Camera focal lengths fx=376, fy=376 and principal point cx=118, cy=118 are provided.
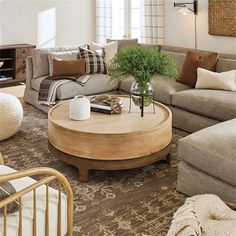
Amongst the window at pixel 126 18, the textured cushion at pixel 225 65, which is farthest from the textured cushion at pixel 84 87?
the window at pixel 126 18

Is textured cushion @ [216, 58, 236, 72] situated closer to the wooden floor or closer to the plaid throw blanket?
the plaid throw blanket

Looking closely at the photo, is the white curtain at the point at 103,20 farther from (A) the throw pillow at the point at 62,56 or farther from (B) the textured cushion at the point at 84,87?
(B) the textured cushion at the point at 84,87

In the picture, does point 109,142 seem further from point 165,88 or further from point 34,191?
point 165,88

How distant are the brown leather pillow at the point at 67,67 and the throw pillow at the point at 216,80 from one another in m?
1.57

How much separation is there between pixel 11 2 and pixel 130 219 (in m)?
5.12

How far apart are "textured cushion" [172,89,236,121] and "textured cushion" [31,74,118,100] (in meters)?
0.99

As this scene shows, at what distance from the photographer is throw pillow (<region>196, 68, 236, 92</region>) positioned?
163 inches

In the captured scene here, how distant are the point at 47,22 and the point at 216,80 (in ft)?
12.8

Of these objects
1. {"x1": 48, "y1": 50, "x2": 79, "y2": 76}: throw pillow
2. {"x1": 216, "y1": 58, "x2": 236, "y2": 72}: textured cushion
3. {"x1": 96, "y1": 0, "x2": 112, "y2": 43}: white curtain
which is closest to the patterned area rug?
{"x1": 216, "y1": 58, "x2": 236, "y2": 72}: textured cushion

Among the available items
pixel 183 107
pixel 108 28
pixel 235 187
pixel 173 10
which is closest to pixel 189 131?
pixel 183 107

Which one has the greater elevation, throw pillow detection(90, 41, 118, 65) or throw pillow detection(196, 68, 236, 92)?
throw pillow detection(90, 41, 118, 65)

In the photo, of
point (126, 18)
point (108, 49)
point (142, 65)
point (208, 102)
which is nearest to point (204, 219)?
point (142, 65)

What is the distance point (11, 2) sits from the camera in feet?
21.2

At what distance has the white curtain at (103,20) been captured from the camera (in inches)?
279
